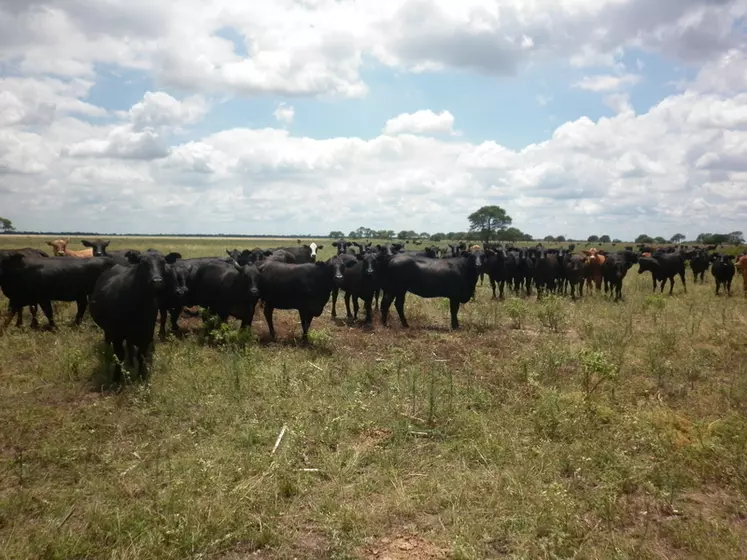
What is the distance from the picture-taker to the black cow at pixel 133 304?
8.59 m

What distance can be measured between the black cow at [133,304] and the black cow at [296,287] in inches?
148

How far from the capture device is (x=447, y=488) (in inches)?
213

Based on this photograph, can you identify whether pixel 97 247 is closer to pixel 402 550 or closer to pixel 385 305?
pixel 385 305

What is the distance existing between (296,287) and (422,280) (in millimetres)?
4173

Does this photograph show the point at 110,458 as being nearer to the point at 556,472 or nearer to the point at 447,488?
the point at 447,488

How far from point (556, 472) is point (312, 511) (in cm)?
274

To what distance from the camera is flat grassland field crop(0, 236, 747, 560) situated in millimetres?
4555

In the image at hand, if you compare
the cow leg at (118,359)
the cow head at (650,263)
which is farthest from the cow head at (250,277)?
the cow head at (650,263)

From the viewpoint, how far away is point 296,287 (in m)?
12.5

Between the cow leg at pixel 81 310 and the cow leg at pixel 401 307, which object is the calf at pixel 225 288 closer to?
the cow leg at pixel 81 310

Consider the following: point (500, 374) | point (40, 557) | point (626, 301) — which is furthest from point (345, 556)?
point (626, 301)

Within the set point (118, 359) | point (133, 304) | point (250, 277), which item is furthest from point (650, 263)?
point (118, 359)

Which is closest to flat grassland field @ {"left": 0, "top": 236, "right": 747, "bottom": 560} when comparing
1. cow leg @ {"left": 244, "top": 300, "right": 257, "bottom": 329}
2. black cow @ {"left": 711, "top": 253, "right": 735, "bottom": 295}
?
cow leg @ {"left": 244, "top": 300, "right": 257, "bottom": 329}

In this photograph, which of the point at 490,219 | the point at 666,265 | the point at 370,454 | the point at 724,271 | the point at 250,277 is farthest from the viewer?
the point at 490,219
